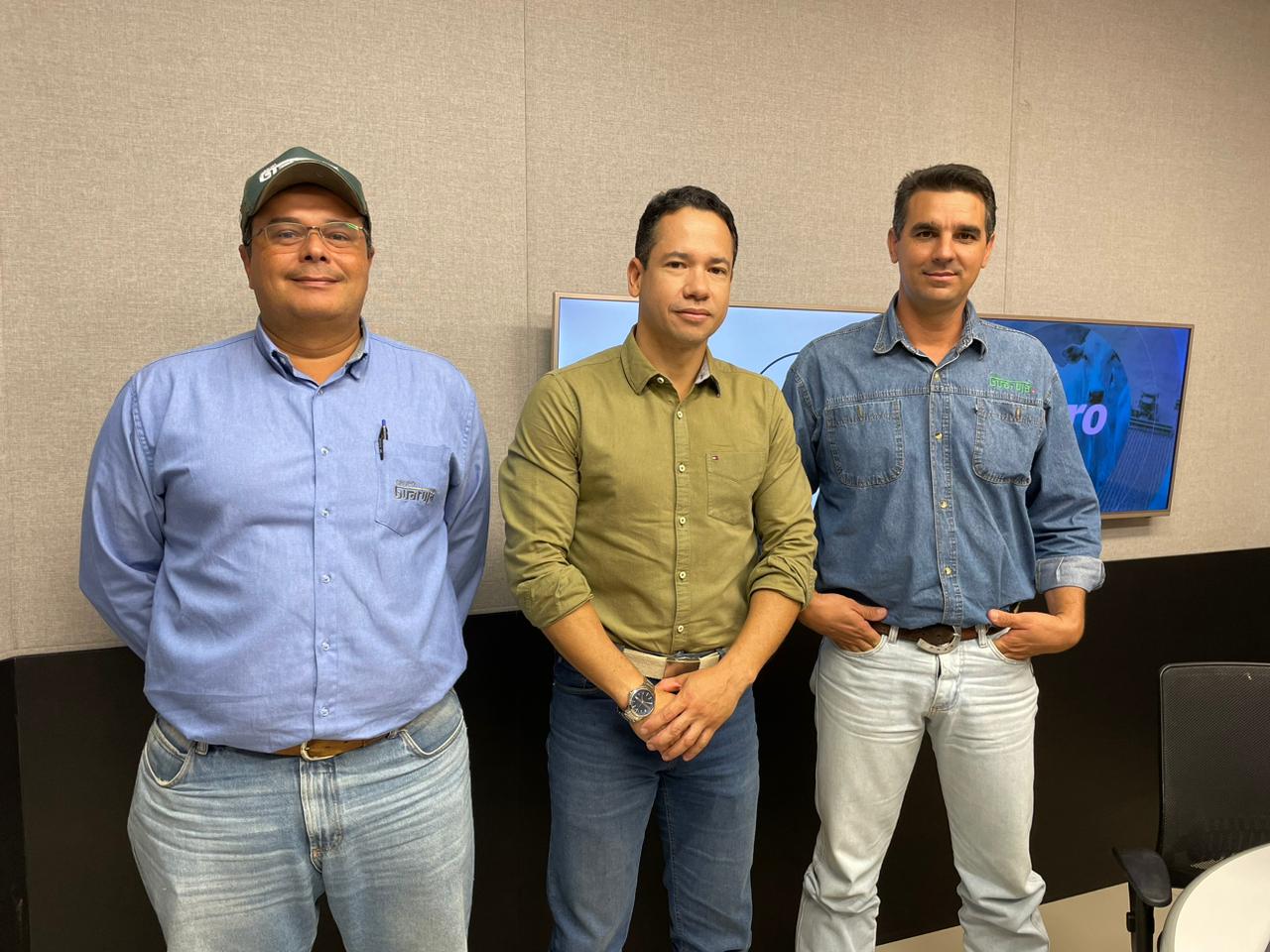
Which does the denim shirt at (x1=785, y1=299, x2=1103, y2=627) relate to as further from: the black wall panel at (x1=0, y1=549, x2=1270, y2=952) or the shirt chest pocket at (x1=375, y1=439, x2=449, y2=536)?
the shirt chest pocket at (x1=375, y1=439, x2=449, y2=536)

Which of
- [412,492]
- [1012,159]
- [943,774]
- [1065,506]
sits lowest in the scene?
[943,774]

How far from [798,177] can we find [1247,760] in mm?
1835

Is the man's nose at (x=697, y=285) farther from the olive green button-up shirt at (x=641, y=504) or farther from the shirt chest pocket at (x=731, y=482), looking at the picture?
the shirt chest pocket at (x=731, y=482)

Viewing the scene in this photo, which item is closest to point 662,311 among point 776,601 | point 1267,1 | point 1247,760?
point 776,601

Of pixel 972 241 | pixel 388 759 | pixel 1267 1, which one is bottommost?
pixel 388 759

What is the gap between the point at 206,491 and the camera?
1483 mm

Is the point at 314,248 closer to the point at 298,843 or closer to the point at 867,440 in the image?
the point at 298,843

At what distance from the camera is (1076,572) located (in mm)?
2119

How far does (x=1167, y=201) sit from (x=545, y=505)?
8.90 ft

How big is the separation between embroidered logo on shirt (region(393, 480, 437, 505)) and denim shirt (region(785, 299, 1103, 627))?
3.01ft

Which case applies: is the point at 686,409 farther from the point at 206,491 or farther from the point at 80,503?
the point at 80,503

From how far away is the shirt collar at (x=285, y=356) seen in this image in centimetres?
155

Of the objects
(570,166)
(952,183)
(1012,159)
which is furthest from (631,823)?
(1012,159)

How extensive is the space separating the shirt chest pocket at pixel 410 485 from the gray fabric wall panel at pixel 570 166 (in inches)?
30.0
